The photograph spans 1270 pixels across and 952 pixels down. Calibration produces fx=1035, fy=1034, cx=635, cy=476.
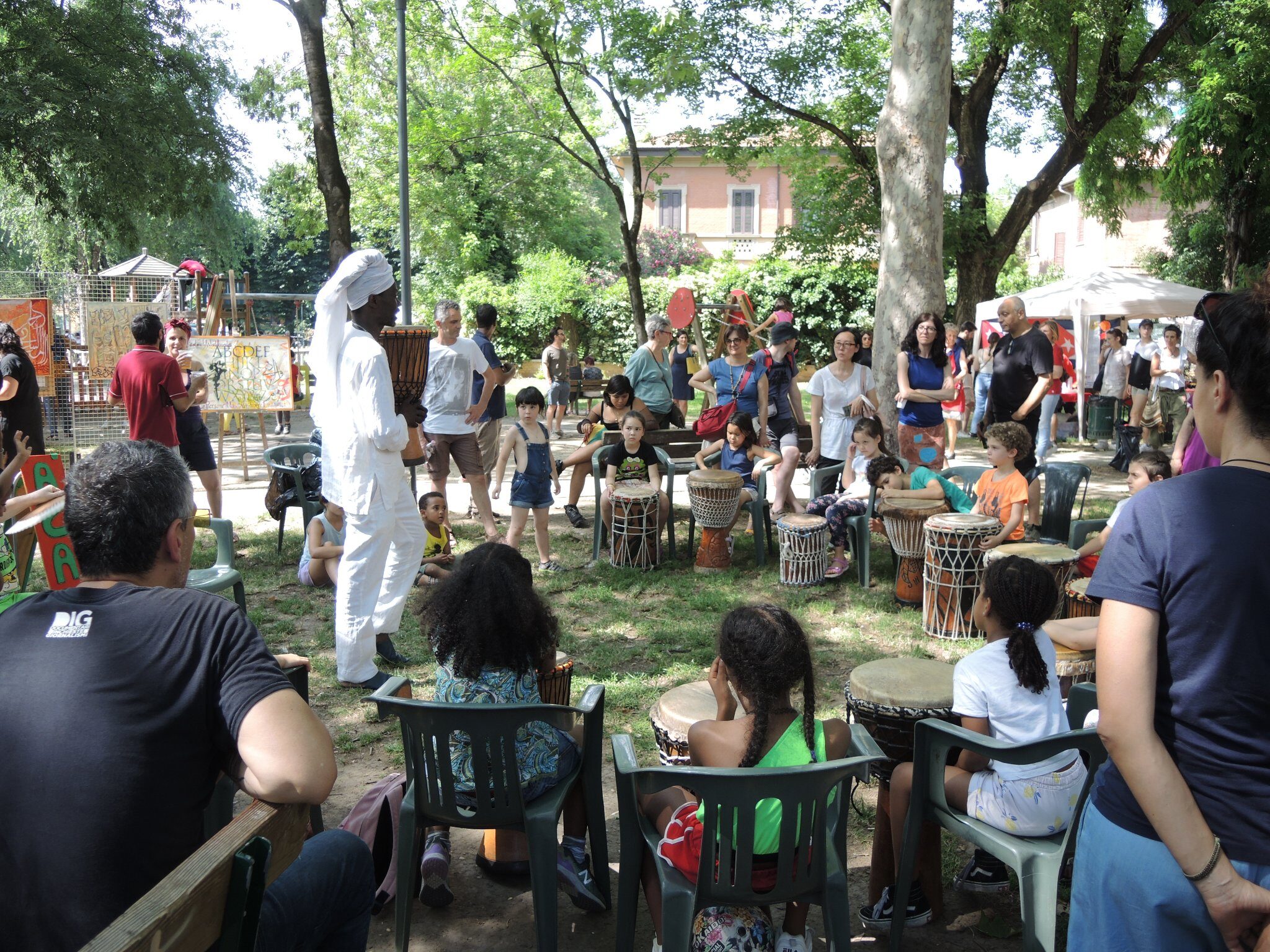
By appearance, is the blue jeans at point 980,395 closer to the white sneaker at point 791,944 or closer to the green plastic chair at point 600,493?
the green plastic chair at point 600,493

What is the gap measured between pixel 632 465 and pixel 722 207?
112 feet

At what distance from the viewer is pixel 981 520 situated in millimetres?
6305

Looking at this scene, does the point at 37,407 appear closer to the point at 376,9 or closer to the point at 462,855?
the point at 462,855

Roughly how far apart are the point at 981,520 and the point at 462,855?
152 inches

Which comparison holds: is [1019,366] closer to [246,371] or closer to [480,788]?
[480,788]

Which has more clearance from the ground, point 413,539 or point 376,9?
point 376,9

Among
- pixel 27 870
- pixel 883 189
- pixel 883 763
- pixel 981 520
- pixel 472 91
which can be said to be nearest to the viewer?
pixel 27 870

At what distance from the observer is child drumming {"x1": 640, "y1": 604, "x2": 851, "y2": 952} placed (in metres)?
2.75

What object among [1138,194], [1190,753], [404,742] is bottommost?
[404,742]

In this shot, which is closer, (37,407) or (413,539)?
(413,539)

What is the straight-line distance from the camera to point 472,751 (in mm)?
3061

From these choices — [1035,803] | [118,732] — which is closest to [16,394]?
[118,732]

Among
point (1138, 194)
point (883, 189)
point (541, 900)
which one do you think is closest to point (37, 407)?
point (541, 900)

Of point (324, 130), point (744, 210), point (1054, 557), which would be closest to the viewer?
point (1054, 557)
